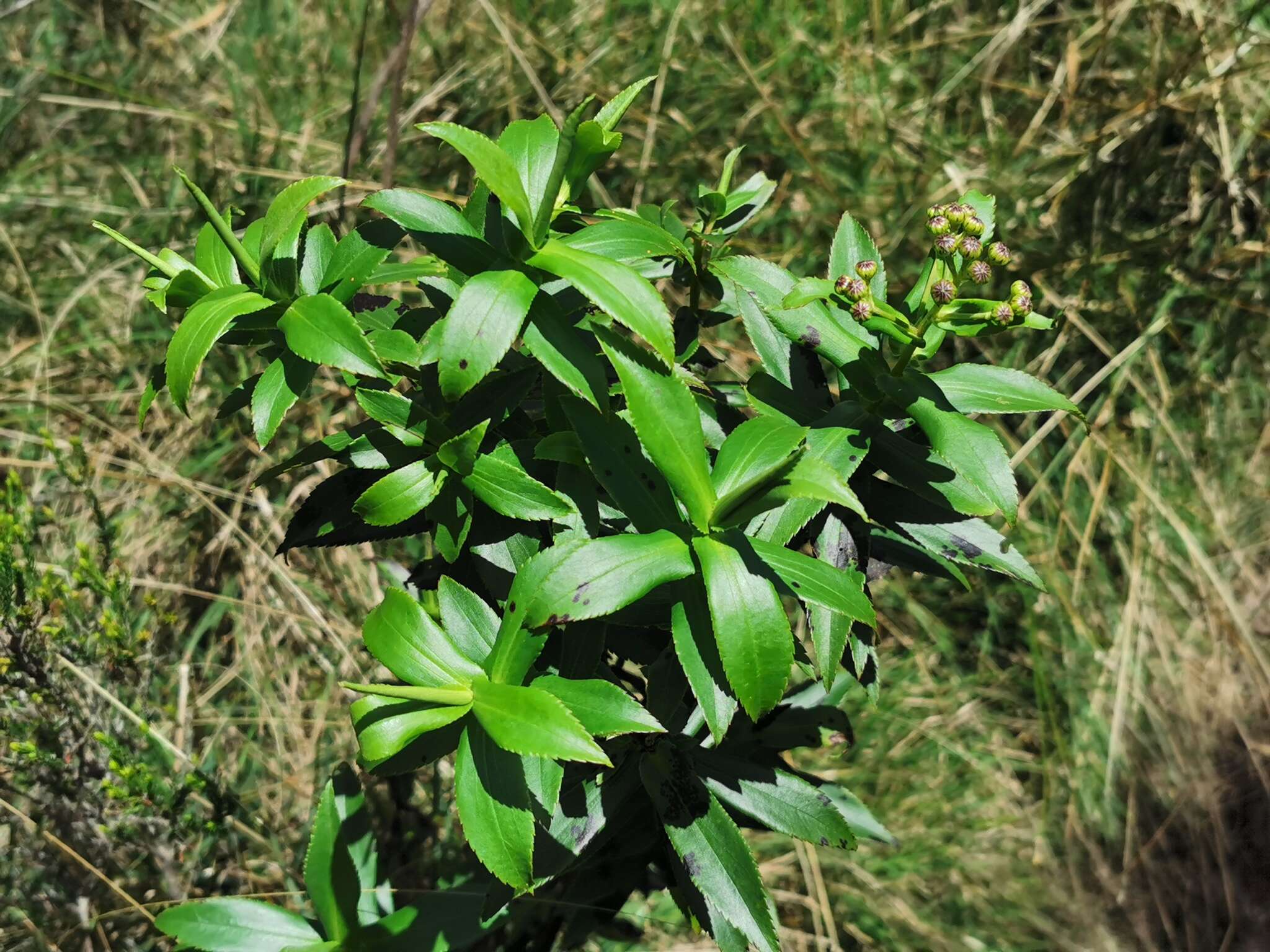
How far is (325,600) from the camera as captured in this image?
2537 millimetres

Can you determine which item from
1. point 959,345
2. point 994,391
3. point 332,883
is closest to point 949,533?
point 994,391

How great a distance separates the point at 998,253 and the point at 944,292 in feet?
0.35

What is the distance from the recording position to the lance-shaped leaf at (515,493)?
1.03m

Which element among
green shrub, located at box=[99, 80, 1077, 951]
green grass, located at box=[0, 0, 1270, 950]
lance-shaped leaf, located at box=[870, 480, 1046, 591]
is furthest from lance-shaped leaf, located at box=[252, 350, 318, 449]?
green grass, located at box=[0, 0, 1270, 950]

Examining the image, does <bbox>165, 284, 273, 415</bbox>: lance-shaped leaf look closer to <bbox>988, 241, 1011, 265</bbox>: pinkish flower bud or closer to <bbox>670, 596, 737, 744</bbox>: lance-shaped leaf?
<bbox>670, 596, 737, 744</bbox>: lance-shaped leaf

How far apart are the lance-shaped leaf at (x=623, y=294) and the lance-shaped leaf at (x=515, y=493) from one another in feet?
0.67

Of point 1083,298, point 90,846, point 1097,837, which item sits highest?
point 1083,298

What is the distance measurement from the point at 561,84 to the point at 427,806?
2.14 m

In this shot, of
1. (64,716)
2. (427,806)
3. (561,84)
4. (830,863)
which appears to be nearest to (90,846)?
(64,716)

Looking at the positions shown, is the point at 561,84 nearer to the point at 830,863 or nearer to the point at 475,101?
the point at 475,101

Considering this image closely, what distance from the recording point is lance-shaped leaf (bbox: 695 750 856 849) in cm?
127

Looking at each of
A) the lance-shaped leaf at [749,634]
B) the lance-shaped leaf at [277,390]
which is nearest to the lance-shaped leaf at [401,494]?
the lance-shaped leaf at [277,390]

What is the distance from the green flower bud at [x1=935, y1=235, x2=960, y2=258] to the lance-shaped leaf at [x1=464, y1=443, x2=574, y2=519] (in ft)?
1.66

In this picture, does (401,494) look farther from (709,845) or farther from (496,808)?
(709,845)
